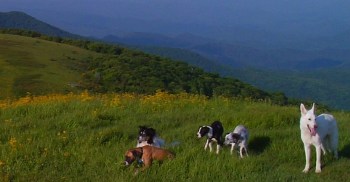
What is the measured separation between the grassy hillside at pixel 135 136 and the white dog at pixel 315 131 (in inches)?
13.6

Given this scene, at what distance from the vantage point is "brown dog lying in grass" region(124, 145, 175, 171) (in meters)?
10.8

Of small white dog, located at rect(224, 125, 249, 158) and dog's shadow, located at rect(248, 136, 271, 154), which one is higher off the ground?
small white dog, located at rect(224, 125, 249, 158)

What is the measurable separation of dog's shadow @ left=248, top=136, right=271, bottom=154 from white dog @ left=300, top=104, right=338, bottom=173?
145 centimetres

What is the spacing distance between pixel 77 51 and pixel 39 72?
31072 millimetres

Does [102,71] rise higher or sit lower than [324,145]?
lower

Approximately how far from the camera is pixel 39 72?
96438 mm

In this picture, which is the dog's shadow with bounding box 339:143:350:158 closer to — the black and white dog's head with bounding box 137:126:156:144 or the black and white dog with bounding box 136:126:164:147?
the black and white dog with bounding box 136:126:164:147

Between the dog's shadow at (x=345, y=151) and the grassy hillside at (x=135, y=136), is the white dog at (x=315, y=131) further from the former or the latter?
the dog's shadow at (x=345, y=151)

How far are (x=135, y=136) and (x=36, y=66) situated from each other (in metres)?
89.8

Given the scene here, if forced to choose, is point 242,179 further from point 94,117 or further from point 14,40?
point 14,40

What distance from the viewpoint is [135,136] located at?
1366cm

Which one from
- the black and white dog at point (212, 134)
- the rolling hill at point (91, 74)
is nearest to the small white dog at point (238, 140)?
the black and white dog at point (212, 134)

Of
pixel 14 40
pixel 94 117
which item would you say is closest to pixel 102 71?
pixel 14 40

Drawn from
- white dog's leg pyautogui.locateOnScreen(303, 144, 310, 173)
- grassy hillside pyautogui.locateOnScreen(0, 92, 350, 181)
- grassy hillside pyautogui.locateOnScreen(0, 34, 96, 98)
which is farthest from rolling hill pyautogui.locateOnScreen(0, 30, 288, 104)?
white dog's leg pyautogui.locateOnScreen(303, 144, 310, 173)
